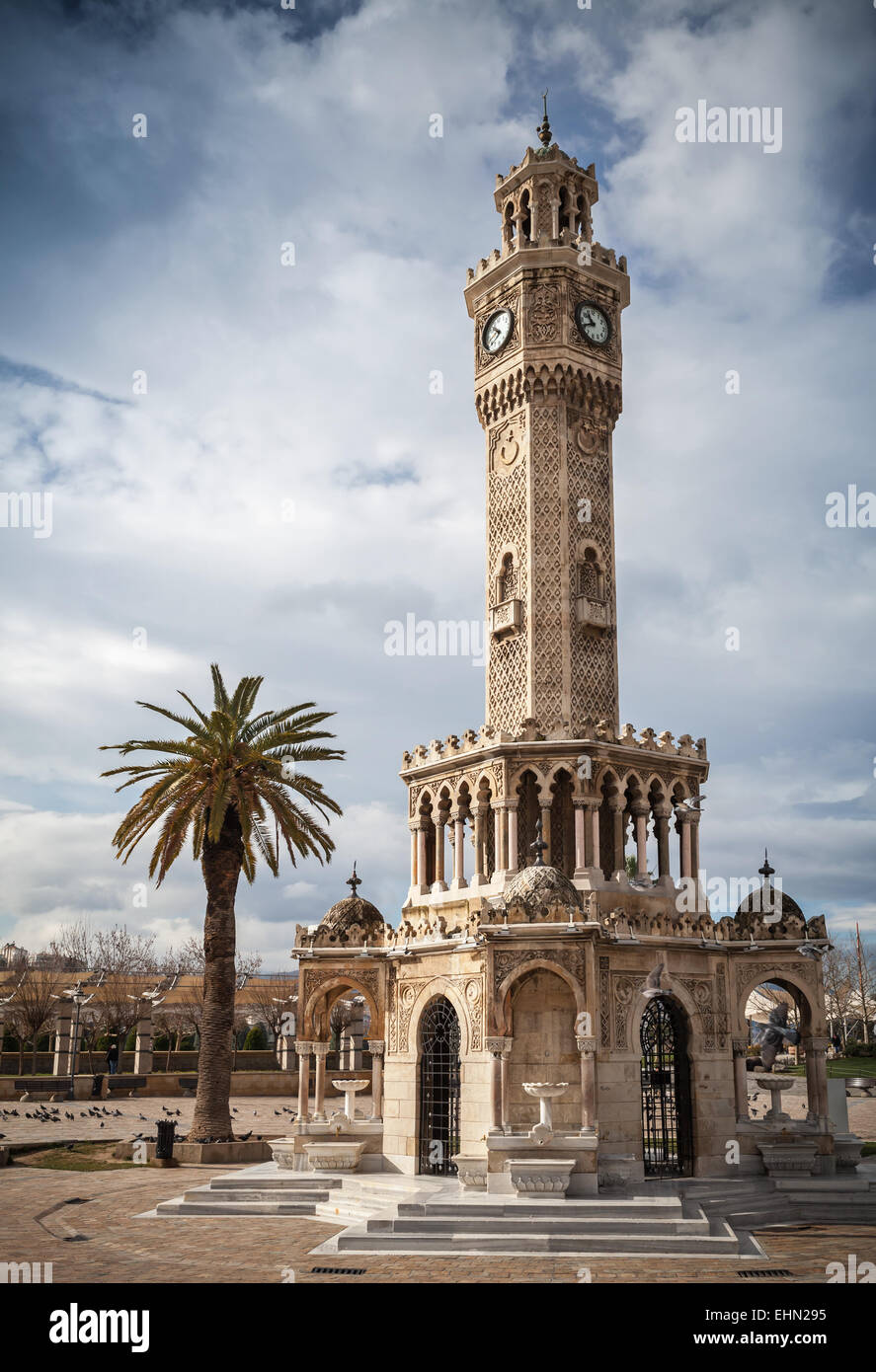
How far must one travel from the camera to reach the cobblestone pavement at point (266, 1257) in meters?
17.6

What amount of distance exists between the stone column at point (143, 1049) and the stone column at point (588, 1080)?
1495 inches

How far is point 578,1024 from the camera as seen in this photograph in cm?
2338

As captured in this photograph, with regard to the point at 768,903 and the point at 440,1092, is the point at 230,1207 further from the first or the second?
the point at 768,903

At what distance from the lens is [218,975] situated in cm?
3108

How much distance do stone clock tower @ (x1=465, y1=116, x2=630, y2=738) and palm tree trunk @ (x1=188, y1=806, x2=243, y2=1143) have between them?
26.2 feet

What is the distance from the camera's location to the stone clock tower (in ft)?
98.5

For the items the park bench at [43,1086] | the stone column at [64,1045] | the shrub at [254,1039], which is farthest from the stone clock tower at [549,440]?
the shrub at [254,1039]

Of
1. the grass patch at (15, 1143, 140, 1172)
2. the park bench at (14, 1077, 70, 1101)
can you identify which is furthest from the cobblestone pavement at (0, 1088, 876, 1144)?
the park bench at (14, 1077, 70, 1101)

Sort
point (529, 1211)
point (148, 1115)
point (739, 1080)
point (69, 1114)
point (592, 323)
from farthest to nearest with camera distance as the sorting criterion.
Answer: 1. point (148, 1115)
2. point (69, 1114)
3. point (592, 323)
4. point (739, 1080)
5. point (529, 1211)

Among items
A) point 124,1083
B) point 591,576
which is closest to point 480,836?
point 591,576

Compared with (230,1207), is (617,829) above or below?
above

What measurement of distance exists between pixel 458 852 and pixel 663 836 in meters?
5.14

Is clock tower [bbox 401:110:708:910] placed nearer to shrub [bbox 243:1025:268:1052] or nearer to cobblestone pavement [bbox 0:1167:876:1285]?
cobblestone pavement [bbox 0:1167:876:1285]
